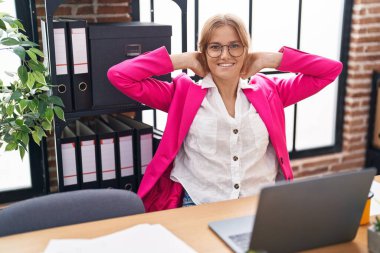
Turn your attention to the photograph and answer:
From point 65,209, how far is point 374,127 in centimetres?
251

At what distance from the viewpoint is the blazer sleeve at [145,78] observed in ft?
6.38

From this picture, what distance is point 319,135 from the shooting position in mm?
3473

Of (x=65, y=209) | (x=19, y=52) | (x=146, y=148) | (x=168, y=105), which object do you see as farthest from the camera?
(x=146, y=148)

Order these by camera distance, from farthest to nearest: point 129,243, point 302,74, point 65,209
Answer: point 302,74 < point 65,209 < point 129,243

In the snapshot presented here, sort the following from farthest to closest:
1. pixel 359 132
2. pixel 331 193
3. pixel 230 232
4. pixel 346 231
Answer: pixel 359 132, pixel 230 232, pixel 346 231, pixel 331 193

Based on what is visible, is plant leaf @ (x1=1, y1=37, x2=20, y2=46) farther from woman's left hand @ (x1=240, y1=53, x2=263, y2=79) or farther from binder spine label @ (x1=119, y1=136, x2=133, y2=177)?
woman's left hand @ (x1=240, y1=53, x2=263, y2=79)

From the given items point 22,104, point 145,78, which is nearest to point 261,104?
point 145,78

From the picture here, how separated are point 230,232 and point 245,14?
195 centimetres

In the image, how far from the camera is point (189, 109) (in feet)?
6.33

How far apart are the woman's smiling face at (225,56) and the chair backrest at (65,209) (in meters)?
0.64

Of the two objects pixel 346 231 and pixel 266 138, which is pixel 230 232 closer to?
pixel 346 231

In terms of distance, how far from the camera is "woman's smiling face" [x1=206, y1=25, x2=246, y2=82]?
1891 millimetres

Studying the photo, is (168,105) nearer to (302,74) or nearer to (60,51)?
(60,51)

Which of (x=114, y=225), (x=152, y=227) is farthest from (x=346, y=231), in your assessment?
(x=114, y=225)
